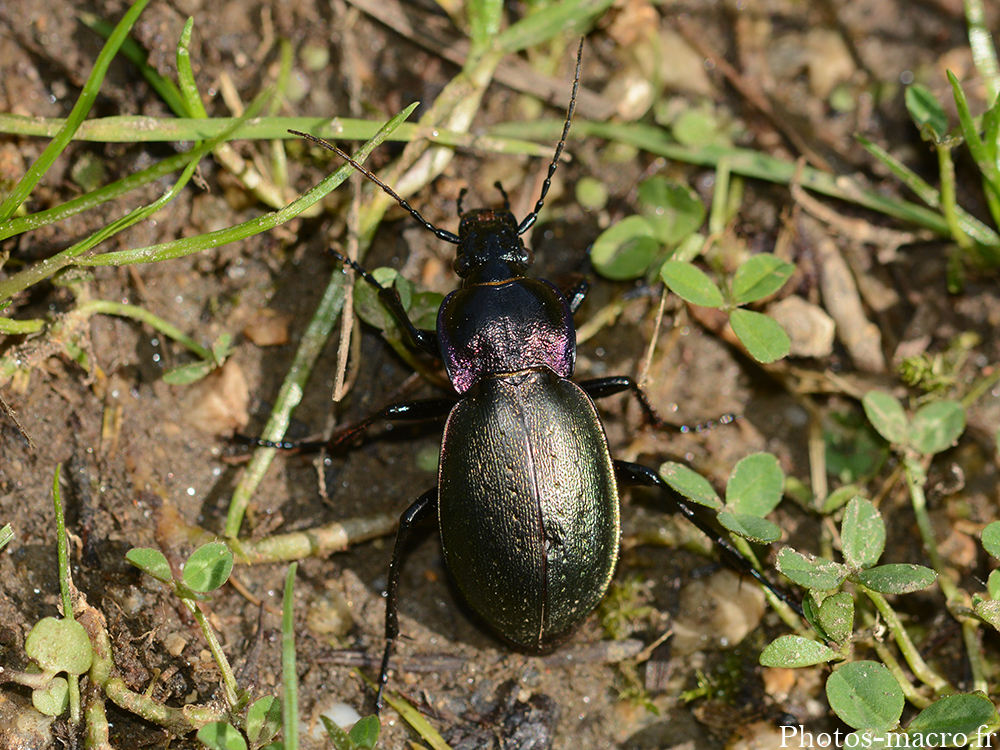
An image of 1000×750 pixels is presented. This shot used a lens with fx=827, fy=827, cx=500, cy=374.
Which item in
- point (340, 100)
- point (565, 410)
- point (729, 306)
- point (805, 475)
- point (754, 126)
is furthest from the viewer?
point (754, 126)

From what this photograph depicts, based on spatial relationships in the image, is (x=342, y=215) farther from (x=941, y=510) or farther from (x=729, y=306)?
(x=941, y=510)

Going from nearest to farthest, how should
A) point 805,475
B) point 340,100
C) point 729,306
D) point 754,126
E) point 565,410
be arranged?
point 565,410 → point 729,306 → point 805,475 → point 340,100 → point 754,126

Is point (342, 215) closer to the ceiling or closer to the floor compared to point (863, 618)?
closer to the ceiling

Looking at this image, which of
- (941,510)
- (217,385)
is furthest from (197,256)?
(941,510)

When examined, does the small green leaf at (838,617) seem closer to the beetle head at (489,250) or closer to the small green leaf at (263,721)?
the beetle head at (489,250)

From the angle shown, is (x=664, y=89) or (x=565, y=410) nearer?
(x=565, y=410)

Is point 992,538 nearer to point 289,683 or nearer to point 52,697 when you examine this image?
point 289,683

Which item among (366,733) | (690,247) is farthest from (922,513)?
(366,733)

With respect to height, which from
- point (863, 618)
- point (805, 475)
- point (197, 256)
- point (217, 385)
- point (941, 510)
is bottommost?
point (863, 618)
